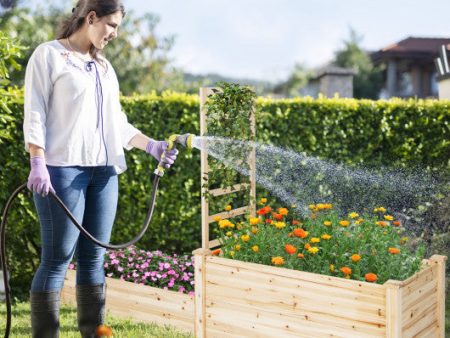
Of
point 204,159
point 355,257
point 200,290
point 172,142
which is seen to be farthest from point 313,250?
point 204,159

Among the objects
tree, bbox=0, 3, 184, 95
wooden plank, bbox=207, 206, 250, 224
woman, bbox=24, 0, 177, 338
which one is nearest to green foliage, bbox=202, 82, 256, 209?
wooden plank, bbox=207, 206, 250, 224

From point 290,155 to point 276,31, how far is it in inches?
1503

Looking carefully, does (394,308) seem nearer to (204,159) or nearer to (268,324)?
(268,324)

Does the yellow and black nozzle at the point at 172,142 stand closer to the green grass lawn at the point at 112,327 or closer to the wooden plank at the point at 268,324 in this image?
the wooden plank at the point at 268,324

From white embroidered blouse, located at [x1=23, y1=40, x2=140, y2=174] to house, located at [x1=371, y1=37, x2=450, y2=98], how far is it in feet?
58.5

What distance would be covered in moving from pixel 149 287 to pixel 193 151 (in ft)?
5.25

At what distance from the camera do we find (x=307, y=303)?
3078 millimetres

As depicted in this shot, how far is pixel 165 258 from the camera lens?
462cm

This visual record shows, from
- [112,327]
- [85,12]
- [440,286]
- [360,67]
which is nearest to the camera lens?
[85,12]

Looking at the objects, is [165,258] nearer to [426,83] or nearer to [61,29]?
[61,29]

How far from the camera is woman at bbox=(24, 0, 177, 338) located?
275 centimetres

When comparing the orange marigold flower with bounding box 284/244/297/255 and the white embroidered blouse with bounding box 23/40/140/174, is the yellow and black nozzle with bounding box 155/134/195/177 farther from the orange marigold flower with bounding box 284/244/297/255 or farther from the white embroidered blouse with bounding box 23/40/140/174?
the orange marigold flower with bounding box 284/244/297/255

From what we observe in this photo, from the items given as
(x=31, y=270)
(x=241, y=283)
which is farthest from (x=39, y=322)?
(x=31, y=270)

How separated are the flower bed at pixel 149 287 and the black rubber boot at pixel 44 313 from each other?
3.75 feet
